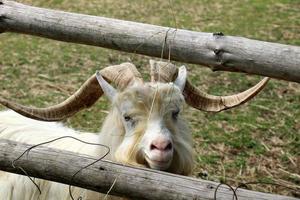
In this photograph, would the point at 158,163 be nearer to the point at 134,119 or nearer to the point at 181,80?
the point at 134,119

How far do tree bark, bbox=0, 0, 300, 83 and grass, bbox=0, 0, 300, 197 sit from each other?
0.78 metres

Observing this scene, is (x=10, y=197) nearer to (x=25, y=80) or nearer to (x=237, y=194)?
(x=237, y=194)

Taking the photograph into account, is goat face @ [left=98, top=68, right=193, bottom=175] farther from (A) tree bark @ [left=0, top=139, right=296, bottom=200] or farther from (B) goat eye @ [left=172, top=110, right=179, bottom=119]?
(A) tree bark @ [left=0, top=139, right=296, bottom=200]

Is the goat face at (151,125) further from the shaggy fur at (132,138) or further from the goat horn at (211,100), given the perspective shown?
the goat horn at (211,100)

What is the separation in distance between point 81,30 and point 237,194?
5.91 ft

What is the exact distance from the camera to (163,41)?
4.14 meters

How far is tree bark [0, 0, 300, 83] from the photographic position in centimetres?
368

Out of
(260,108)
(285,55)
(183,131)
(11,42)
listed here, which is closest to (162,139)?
(183,131)

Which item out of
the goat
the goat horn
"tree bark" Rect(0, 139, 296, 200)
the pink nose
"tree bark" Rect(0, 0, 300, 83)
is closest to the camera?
"tree bark" Rect(0, 139, 296, 200)

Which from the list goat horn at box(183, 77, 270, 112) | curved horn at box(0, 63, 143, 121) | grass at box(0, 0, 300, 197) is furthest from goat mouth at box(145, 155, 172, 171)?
grass at box(0, 0, 300, 197)

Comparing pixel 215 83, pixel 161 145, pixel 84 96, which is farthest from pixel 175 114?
pixel 215 83

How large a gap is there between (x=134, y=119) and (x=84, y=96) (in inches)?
23.3

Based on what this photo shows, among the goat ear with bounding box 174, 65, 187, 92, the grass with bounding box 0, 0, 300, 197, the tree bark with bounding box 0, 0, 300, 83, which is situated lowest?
the grass with bounding box 0, 0, 300, 197

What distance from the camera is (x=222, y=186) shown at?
3.33 metres
